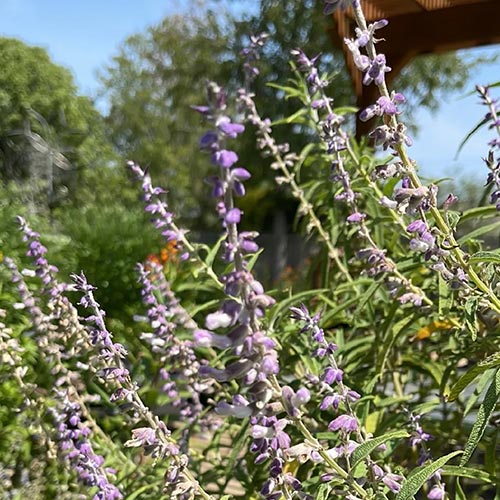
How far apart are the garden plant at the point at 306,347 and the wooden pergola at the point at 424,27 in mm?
2060

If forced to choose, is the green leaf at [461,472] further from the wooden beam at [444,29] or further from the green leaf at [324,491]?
the wooden beam at [444,29]

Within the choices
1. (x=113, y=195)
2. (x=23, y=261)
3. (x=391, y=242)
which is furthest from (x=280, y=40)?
(x=391, y=242)

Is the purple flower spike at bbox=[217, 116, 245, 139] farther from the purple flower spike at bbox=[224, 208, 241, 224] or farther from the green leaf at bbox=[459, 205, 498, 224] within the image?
the green leaf at bbox=[459, 205, 498, 224]

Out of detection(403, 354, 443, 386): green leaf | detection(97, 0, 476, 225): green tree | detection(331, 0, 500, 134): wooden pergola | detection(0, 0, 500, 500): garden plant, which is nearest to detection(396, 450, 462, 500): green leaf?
detection(0, 0, 500, 500): garden plant

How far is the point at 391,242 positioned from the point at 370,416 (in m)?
0.67

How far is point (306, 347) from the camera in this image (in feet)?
6.59

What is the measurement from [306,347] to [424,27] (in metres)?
3.40

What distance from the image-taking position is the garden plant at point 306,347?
2.84ft

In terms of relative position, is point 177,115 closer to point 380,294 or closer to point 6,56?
point 6,56

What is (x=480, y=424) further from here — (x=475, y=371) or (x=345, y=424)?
(x=345, y=424)

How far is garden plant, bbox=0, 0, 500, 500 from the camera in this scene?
866mm

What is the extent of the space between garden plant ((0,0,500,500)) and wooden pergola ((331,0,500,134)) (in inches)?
81.1

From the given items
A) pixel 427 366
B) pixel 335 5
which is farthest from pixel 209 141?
pixel 427 366

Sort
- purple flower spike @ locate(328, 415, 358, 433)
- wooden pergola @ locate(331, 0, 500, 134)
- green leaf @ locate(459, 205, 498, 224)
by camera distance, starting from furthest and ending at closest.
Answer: wooden pergola @ locate(331, 0, 500, 134), green leaf @ locate(459, 205, 498, 224), purple flower spike @ locate(328, 415, 358, 433)
